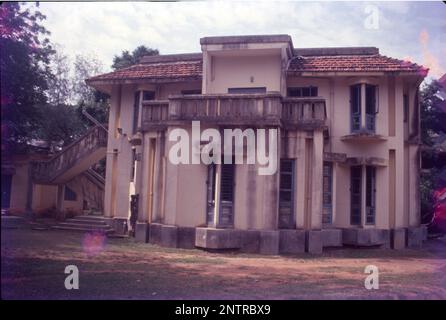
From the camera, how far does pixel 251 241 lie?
1320cm

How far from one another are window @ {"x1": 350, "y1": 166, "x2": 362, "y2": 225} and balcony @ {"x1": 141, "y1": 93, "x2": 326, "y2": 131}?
3757 millimetres

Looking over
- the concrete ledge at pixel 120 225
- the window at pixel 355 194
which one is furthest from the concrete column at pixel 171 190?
the window at pixel 355 194

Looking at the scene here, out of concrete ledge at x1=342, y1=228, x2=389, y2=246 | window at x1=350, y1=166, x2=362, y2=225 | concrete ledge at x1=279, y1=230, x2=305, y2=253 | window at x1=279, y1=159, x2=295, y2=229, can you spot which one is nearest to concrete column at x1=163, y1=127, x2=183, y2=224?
window at x1=279, y1=159, x2=295, y2=229

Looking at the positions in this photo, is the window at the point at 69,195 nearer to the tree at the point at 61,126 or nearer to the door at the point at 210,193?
the tree at the point at 61,126

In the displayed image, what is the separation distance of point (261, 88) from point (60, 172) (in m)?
9.78

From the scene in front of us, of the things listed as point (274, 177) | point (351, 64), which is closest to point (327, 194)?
point (274, 177)

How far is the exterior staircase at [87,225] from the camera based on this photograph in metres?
17.5

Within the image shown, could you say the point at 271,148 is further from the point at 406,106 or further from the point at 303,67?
the point at 406,106

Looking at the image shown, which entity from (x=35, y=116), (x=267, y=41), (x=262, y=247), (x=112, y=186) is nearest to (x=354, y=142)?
(x=267, y=41)

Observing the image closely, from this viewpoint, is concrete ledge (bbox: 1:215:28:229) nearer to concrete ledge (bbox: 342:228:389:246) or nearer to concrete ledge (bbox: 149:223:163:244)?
concrete ledge (bbox: 149:223:163:244)

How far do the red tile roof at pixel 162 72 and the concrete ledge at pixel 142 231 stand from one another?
20.4ft

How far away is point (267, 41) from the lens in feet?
52.3

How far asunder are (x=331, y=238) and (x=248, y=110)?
5292 millimetres

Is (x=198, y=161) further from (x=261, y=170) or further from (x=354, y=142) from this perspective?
(x=354, y=142)
